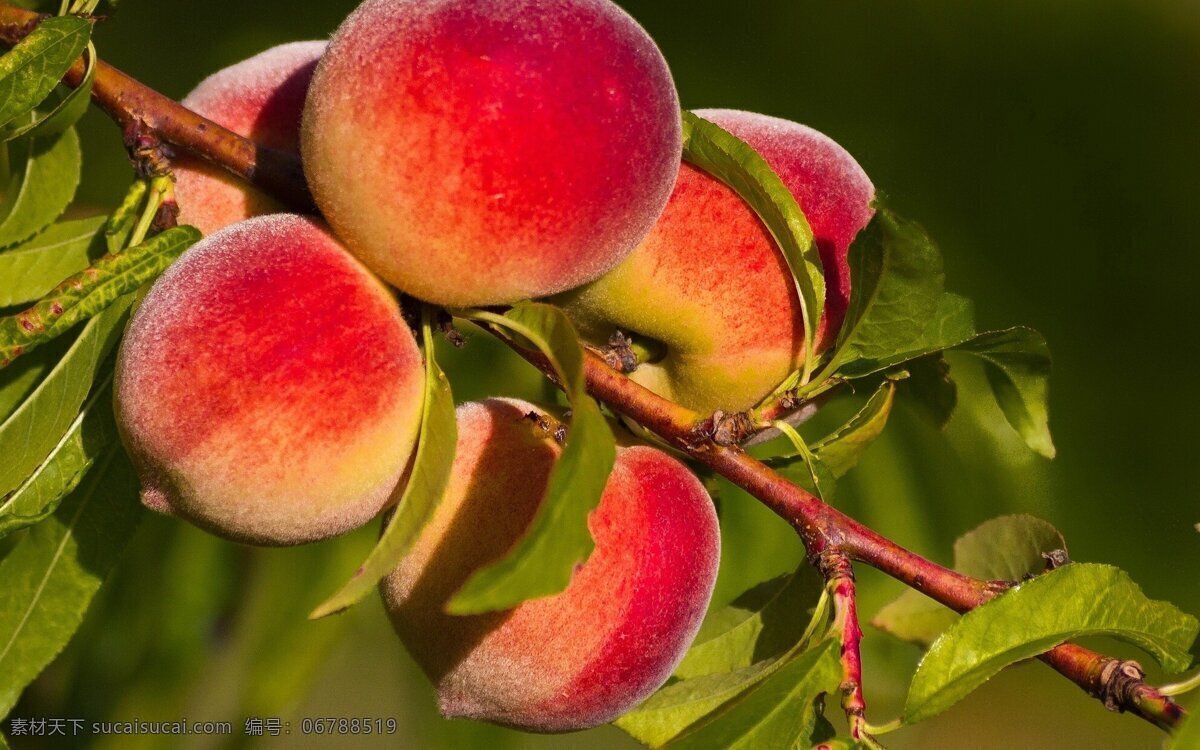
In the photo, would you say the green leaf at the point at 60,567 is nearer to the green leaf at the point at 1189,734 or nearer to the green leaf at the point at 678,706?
the green leaf at the point at 678,706

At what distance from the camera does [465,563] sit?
1098 millimetres

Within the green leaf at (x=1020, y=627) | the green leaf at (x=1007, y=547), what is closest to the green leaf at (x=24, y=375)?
the green leaf at (x=1020, y=627)

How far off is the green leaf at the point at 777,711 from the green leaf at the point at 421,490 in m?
0.30

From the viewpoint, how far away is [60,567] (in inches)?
53.7

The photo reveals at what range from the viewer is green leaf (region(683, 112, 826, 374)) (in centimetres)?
112

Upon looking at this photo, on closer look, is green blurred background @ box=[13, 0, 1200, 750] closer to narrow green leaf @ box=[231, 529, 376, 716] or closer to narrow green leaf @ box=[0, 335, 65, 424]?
narrow green leaf @ box=[231, 529, 376, 716]

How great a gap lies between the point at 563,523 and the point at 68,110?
31.6 inches

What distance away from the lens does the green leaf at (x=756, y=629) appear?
136 cm

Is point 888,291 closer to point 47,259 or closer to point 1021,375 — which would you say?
point 1021,375

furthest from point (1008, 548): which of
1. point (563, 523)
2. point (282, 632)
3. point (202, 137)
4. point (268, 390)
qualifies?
point (282, 632)

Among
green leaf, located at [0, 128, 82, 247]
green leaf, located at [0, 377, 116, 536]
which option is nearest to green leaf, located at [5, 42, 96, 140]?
green leaf, located at [0, 128, 82, 247]

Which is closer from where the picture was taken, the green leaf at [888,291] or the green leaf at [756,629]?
the green leaf at [888,291]

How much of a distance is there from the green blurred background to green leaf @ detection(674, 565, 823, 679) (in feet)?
1.40

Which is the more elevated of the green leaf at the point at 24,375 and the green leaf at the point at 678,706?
the green leaf at the point at 24,375
